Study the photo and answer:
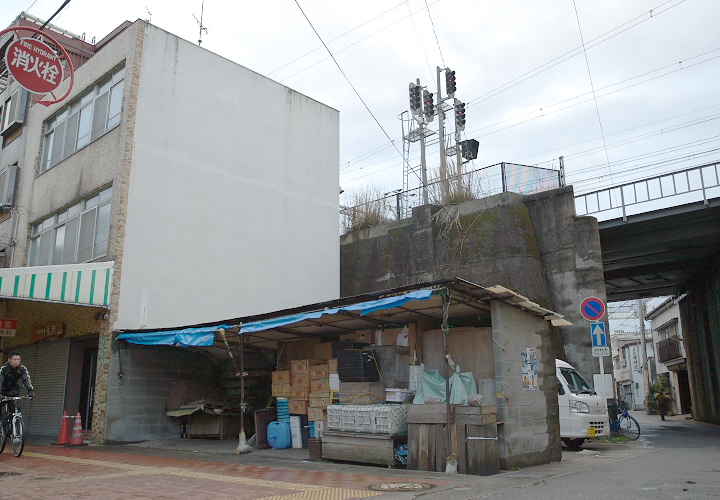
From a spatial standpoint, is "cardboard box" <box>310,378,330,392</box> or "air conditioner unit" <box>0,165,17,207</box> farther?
"air conditioner unit" <box>0,165,17,207</box>

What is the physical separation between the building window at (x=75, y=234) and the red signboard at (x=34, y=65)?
3251 mm

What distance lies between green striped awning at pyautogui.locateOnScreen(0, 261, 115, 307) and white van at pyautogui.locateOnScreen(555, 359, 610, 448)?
11713mm

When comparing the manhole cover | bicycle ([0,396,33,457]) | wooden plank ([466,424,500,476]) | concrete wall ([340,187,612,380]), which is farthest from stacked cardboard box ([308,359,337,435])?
concrete wall ([340,187,612,380])

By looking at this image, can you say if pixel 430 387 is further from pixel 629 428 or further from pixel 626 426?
pixel 629 428

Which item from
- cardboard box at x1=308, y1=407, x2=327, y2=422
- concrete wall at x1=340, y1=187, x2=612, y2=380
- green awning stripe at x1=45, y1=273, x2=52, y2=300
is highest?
concrete wall at x1=340, y1=187, x2=612, y2=380

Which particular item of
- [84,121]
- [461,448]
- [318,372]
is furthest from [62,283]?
[461,448]

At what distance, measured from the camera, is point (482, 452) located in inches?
351

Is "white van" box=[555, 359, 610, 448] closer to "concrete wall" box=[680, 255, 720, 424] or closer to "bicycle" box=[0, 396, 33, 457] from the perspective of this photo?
"bicycle" box=[0, 396, 33, 457]

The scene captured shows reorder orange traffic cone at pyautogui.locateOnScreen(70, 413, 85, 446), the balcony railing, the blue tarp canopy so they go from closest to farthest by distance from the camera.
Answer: the blue tarp canopy, orange traffic cone at pyautogui.locateOnScreen(70, 413, 85, 446), the balcony railing

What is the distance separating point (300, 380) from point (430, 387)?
3741 mm

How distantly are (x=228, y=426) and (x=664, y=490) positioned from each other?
11.1m

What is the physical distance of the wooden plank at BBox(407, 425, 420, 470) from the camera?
30.7 feet

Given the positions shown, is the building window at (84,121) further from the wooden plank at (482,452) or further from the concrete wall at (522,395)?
the wooden plank at (482,452)

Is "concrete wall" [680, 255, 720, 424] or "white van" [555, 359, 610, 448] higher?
"concrete wall" [680, 255, 720, 424]
